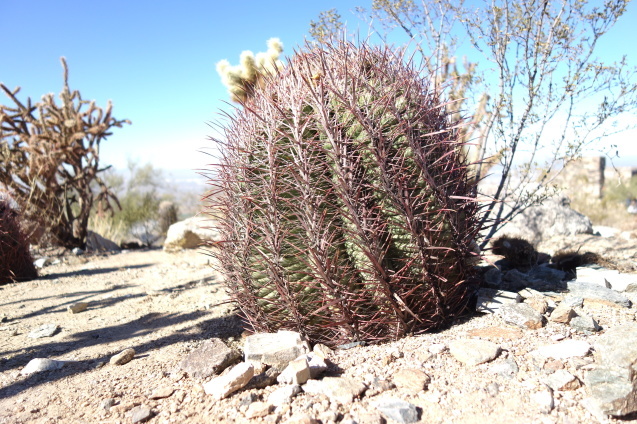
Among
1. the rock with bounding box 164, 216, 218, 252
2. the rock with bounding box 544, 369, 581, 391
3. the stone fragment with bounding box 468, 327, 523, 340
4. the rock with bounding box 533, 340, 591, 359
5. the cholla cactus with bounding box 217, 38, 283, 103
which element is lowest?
the rock with bounding box 544, 369, 581, 391

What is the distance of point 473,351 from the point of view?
255 centimetres

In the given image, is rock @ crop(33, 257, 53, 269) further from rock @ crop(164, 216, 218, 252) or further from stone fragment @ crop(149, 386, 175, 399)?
stone fragment @ crop(149, 386, 175, 399)

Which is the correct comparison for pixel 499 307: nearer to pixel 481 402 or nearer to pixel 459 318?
pixel 459 318

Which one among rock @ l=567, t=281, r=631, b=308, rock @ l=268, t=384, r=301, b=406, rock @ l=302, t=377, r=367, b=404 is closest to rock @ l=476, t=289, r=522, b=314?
rock @ l=567, t=281, r=631, b=308

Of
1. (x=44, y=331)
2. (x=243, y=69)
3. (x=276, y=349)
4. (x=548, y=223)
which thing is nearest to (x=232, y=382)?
(x=276, y=349)

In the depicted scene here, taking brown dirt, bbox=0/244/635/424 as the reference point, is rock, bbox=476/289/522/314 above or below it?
above

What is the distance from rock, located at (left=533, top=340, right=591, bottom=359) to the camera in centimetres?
245

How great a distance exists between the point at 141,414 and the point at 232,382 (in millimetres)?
461

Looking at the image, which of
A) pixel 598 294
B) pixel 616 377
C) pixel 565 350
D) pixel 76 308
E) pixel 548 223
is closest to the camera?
pixel 616 377

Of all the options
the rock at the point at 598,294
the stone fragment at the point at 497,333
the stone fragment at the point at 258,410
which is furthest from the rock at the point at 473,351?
the rock at the point at 598,294

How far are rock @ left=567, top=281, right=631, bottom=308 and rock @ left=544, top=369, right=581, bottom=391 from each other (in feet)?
4.21

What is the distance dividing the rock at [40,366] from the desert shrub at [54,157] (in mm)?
6326

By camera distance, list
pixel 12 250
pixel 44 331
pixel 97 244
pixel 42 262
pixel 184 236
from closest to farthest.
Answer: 1. pixel 44 331
2. pixel 12 250
3. pixel 42 262
4. pixel 184 236
5. pixel 97 244

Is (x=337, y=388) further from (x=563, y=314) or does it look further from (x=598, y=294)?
(x=598, y=294)
